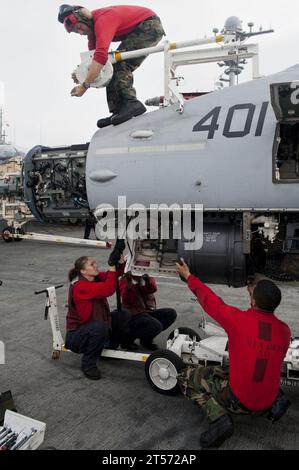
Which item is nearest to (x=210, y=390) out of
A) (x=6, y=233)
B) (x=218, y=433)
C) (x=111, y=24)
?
(x=218, y=433)

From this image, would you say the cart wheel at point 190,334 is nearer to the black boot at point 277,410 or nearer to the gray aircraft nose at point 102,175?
the black boot at point 277,410

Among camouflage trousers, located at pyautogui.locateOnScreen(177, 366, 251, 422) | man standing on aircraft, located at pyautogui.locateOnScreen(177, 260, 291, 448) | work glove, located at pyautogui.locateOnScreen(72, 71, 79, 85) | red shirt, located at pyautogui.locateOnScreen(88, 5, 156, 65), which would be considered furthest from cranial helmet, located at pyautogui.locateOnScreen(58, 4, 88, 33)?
camouflage trousers, located at pyautogui.locateOnScreen(177, 366, 251, 422)

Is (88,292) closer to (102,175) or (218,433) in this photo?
(102,175)

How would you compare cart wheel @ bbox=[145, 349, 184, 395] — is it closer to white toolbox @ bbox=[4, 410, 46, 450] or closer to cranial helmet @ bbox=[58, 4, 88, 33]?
white toolbox @ bbox=[4, 410, 46, 450]

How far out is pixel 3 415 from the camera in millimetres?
Answer: 3451

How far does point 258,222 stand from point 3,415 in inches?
115

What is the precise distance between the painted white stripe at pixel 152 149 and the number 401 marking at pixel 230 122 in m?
0.17

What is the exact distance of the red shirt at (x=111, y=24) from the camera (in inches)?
162

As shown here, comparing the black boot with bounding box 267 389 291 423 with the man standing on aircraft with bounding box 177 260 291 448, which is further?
the black boot with bounding box 267 389 291 423

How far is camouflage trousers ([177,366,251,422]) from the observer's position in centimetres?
329

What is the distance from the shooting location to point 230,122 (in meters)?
3.74

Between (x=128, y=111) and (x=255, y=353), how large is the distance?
2.87 m

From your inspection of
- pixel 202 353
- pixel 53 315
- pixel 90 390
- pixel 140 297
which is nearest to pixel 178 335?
pixel 202 353

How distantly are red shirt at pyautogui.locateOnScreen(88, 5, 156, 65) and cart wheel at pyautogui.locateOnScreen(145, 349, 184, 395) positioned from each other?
3.12m
